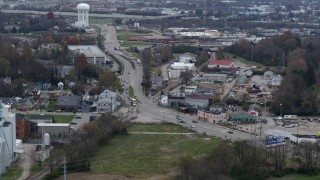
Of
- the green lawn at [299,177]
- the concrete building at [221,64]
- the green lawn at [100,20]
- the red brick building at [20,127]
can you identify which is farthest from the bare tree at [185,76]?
the green lawn at [100,20]

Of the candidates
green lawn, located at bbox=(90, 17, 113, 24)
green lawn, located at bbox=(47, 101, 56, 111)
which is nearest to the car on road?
green lawn, located at bbox=(47, 101, 56, 111)

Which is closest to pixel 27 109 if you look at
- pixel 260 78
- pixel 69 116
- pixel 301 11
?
pixel 69 116

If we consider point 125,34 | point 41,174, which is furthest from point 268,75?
point 125,34

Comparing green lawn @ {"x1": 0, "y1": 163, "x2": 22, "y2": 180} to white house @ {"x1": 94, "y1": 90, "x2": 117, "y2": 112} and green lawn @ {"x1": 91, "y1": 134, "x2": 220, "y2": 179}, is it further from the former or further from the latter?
white house @ {"x1": 94, "y1": 90, "x2": 117, "y2": 112}

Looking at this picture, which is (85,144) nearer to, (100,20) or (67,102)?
(67,102)

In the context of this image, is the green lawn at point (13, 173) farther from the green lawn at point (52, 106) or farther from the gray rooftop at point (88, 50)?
the gray rooftop at point (88, 50)

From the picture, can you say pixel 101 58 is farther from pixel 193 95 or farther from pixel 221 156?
pixel 221 156
